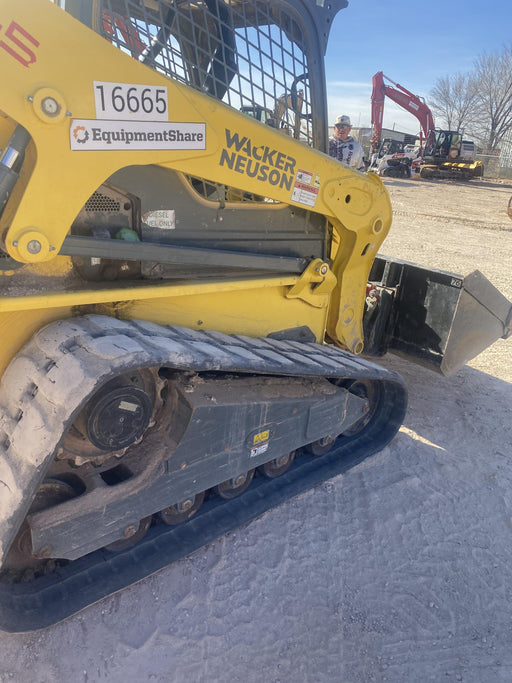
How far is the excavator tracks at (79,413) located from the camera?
73.5 inches

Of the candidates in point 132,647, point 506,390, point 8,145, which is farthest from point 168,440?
point 506,390

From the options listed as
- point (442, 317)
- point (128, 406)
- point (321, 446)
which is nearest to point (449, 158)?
point (442, 317)

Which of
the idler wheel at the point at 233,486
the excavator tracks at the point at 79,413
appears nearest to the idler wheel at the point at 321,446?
the excavator tracks at the point at 79,413

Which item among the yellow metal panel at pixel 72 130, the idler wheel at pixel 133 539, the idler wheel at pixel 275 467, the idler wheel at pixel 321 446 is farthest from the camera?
the idler wheel at pixel 321 446

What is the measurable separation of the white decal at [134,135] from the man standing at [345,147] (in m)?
3.89

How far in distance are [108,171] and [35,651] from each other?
2.02 metres

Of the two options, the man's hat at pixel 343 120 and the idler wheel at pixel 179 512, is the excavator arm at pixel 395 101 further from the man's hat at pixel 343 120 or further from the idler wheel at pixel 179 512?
the idler wheel at pixel 179 512

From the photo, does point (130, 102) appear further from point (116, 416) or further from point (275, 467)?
point (275, 467)

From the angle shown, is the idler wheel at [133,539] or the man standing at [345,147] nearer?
the idler wheel at [133,539]

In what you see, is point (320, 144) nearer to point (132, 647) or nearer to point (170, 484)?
point (170, 484)

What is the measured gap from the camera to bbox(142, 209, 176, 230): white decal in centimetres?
235

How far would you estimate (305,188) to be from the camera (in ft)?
9.23

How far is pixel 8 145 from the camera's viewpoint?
71.4 inches

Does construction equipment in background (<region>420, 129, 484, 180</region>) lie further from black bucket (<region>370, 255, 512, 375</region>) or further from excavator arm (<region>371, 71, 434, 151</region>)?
black bucket (<region>370, 255, 512, 375</region>)
